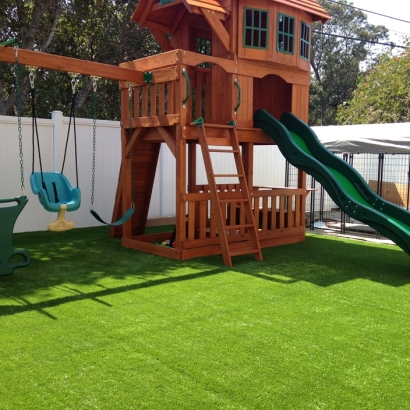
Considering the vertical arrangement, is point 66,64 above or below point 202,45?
below

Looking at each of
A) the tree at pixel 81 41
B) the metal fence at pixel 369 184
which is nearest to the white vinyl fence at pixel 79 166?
the metal fence at pixel 369 184

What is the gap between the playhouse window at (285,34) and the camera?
7.98 m

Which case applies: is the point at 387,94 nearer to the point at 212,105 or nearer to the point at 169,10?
the point at 169,10

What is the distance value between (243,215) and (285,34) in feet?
10.3

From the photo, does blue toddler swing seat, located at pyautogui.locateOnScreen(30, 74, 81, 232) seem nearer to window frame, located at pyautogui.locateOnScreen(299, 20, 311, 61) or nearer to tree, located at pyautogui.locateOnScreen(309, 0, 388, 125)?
window frame, located at pyautogui.locateOnScreen(299, 20, 311, 61)

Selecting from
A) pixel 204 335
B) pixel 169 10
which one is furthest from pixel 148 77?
pixel 204 335

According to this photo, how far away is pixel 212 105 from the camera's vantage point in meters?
8.10

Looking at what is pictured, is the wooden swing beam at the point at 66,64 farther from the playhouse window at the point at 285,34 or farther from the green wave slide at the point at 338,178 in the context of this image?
the playhouse window at the point at 285,34

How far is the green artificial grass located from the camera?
2.96 metres

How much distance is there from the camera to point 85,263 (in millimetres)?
6711

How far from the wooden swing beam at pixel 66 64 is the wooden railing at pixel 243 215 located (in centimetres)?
200

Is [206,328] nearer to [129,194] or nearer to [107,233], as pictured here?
[129,194]

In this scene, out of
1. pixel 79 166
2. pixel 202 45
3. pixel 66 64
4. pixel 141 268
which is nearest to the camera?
pixel 66 64

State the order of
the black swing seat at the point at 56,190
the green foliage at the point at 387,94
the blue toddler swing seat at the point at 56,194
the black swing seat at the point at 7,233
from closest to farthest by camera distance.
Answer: the black swing seat at the point at 7,233 → the blue toddler swing seat at the point at 56,194 → the black swing seat at the point at 56,190 → the green foliage at the point at 387,94
